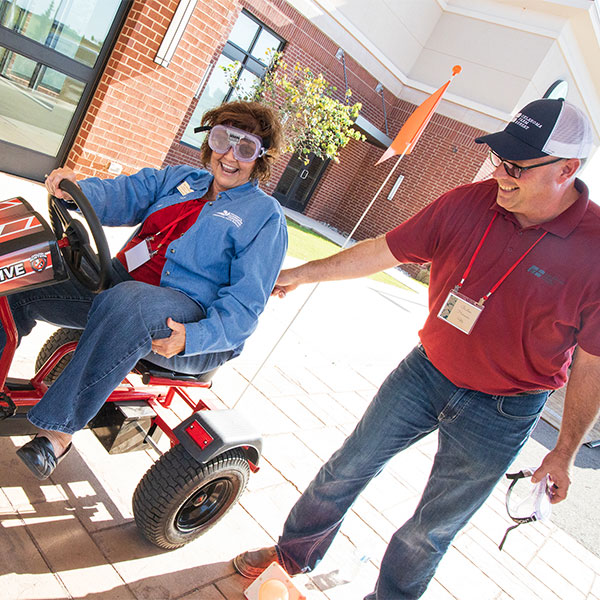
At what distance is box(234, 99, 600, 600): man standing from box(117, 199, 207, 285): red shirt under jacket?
19.8 inches

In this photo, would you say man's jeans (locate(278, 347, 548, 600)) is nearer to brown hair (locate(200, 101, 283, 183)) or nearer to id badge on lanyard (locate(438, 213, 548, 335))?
Answer: id badge on lanyard (locate(438, 213, 548, 335))

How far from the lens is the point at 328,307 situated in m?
7.38

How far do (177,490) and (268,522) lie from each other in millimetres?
818

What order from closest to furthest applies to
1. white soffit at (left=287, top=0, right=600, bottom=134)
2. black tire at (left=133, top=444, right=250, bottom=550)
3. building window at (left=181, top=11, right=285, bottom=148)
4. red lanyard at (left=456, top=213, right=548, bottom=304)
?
red lanyard at (left=456, top=213, right=548, bottom=304) < black tire at (left=133, top=444, right=250, bottom=550) < building window at (left=181, top=11, right=285, bottom=148) < white soffit at (left=287, top=0, right=600, bottom=134)

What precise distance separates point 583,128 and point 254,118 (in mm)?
1314

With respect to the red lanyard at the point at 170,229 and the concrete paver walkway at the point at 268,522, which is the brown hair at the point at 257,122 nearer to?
the red lanyard at the point at 170,229

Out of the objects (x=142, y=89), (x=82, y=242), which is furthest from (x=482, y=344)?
(x=142, y=89)

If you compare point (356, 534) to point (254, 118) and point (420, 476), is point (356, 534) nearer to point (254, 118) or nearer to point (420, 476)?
point (420, 476)

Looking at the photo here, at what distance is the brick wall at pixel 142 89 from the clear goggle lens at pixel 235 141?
4645 millimetres

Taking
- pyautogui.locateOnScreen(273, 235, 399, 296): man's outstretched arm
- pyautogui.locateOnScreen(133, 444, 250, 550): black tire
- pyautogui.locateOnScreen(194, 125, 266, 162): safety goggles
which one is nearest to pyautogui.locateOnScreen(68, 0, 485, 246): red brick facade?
pyautogui.locateOnScreen(194, 125, 266, 162): safety goggles

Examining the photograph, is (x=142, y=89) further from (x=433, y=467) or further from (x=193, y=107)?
(x=433, y=467)

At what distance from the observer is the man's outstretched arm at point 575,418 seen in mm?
1908

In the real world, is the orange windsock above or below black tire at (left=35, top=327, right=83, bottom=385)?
above

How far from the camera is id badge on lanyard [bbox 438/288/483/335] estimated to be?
6.73 ft
